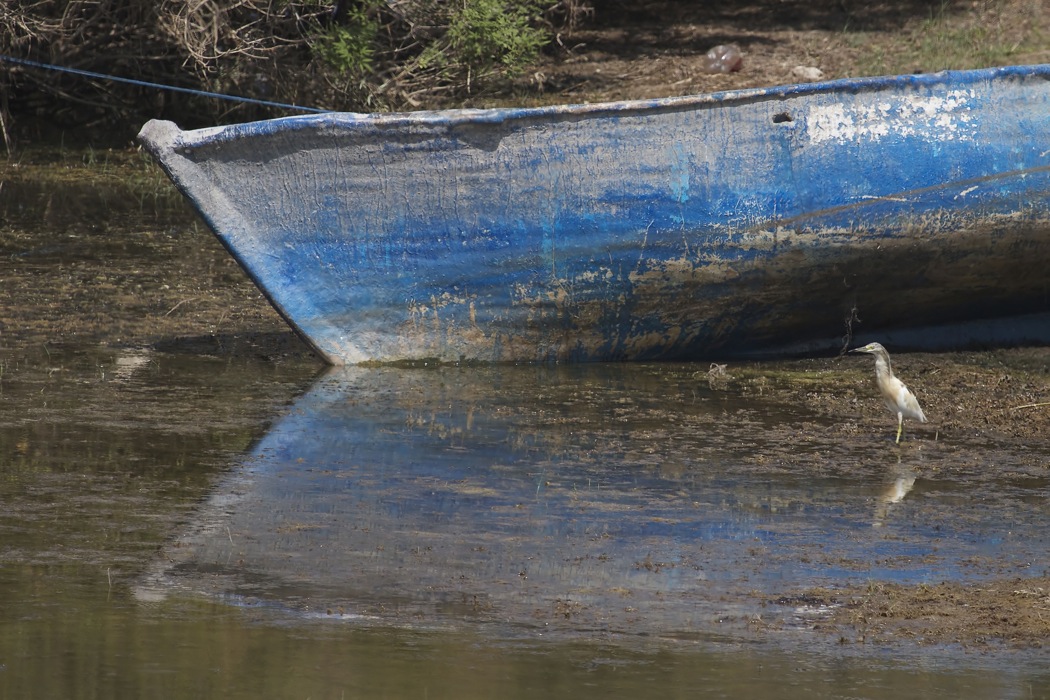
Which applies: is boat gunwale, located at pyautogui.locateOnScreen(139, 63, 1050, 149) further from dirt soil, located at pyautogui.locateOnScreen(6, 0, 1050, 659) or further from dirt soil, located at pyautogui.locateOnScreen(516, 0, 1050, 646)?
dirt soil, located at pyautogui.locateOnScreen(516, 0, 1050, 646)

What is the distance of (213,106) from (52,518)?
876 centimetres

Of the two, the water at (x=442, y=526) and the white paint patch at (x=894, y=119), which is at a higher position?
the white paint patch at (x=894, y=119)

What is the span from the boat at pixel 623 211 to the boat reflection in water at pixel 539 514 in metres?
0.52

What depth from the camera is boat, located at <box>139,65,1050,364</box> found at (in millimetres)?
7254

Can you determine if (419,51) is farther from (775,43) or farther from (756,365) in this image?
(756,365)

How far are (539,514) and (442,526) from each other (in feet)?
1.24

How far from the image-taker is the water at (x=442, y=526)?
3814 mm

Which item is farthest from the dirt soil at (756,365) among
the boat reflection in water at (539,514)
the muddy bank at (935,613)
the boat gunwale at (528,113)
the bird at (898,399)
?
the boat gunwale at (528,113)

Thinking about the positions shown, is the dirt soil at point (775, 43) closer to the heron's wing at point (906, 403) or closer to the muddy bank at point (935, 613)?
the heron's wing at point (906, 403)

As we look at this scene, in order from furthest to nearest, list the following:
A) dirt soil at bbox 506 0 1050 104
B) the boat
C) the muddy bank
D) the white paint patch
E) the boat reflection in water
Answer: dirt soil at bbox 506 0 1050 104 < the white paint patch < the boat < the boat reflection in water < the muddy bank

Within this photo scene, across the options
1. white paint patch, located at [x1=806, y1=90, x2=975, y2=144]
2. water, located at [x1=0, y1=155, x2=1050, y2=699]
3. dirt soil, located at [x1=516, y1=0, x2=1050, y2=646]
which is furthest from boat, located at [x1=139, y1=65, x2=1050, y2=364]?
dirt soil, located at [x1=516, y1=0, x2=1050, y2=646]

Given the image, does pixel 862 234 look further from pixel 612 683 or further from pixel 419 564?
pixel 612 683

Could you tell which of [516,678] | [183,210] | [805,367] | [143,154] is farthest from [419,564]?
[143,154]

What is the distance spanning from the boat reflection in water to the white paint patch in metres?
1.54
